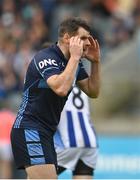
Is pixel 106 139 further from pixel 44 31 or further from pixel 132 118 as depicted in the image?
pixel 44 31

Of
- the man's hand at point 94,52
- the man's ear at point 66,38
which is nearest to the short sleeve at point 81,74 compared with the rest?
the man's hand at point 94,52

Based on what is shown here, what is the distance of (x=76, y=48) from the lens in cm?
769

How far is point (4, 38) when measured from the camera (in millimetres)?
16047

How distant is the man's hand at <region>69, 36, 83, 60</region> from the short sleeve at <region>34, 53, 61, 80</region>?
19 cm

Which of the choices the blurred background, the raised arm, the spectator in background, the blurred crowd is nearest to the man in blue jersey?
the raised arm

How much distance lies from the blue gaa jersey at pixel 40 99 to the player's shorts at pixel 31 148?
0.21ft

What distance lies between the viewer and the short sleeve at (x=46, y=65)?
766 centimetres

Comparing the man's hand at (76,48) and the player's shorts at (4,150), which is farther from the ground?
the man's hand at (76,48)

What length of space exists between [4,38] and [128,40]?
237cm

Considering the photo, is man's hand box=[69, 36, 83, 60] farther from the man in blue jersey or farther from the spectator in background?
the spectator in background

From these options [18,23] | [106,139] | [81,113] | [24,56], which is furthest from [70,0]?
[81,113]

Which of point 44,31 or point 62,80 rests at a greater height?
point 44,31

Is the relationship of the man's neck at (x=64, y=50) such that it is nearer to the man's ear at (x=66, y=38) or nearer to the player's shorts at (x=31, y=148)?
the man's ear at (x=66, y=38)

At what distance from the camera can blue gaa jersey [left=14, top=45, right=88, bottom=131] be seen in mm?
7828
